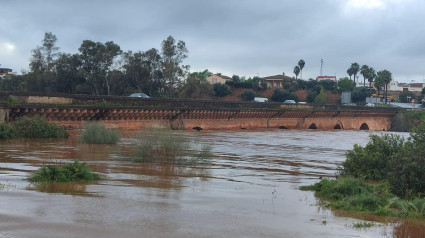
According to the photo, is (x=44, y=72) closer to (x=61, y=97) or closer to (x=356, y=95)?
(x=61, y=97)

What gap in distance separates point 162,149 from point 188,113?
30354 millimetres

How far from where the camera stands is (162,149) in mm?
18281

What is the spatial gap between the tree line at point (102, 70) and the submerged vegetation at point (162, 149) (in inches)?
1893

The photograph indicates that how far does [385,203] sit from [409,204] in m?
0.52

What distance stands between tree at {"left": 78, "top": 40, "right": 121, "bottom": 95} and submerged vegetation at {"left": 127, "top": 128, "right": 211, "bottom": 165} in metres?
50.5

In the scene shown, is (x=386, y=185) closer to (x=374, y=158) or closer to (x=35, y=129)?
(x=374, y=158)

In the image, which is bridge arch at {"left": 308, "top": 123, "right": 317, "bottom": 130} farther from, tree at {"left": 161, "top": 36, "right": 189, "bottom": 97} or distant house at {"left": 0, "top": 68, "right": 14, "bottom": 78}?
distant house at {"left": 0, "top": 68, "right": 14, "bottom": 78}

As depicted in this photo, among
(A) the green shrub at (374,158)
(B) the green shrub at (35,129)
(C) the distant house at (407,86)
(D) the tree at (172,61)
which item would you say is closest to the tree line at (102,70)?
(D) the tree at (172,61)

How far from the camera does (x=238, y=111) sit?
182 ft

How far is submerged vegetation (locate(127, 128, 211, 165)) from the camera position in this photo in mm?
18172

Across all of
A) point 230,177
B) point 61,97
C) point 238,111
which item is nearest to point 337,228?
point 230,177

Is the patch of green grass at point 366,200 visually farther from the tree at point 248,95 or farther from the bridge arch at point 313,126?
the tree at point 248,95

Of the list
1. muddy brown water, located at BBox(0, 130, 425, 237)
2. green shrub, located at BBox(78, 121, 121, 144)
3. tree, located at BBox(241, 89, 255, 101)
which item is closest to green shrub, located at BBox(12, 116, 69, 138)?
green shrub, located at BBox(78, 121, 121, 144)

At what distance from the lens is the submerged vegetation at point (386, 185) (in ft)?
37.3
